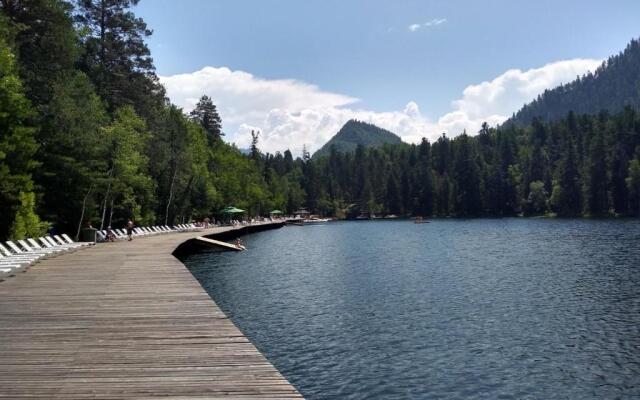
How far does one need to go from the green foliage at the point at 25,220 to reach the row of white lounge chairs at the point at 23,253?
0.78 metres

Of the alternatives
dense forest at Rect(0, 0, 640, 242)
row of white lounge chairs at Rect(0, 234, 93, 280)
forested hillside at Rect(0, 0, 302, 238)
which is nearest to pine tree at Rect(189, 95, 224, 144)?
dense forest at Rect(0, 0, 640, 242)

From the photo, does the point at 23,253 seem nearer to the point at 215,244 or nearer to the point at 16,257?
the point at 16,257

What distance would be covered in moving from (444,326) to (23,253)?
1772 cm

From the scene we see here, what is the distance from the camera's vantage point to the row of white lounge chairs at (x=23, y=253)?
18203 mm

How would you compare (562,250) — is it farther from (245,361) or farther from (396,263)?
(245,361)

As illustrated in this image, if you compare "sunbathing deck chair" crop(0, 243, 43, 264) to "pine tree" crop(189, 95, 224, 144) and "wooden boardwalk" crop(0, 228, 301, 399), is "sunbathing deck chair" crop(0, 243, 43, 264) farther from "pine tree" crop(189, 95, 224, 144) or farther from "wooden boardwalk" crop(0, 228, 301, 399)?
"pine tree" crop(189, 95, 224, 144)

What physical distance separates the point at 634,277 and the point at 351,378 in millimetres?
21399

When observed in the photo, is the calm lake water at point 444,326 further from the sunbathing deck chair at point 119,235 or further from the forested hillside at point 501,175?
the forested hillside at point 501,175

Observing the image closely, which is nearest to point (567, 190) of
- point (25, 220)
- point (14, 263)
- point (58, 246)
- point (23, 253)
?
point (58, 246)

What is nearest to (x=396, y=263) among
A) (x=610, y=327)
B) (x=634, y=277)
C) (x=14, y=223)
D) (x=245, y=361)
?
(x=634, y=277)

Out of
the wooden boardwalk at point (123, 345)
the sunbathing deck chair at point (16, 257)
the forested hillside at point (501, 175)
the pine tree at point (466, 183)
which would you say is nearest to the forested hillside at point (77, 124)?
the sunbathing deck chair at point (16, 257)

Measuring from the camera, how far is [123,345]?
28.8 ft

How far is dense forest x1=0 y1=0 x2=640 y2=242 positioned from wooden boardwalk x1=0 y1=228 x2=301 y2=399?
14214 millimetres

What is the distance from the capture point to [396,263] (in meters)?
35.1
